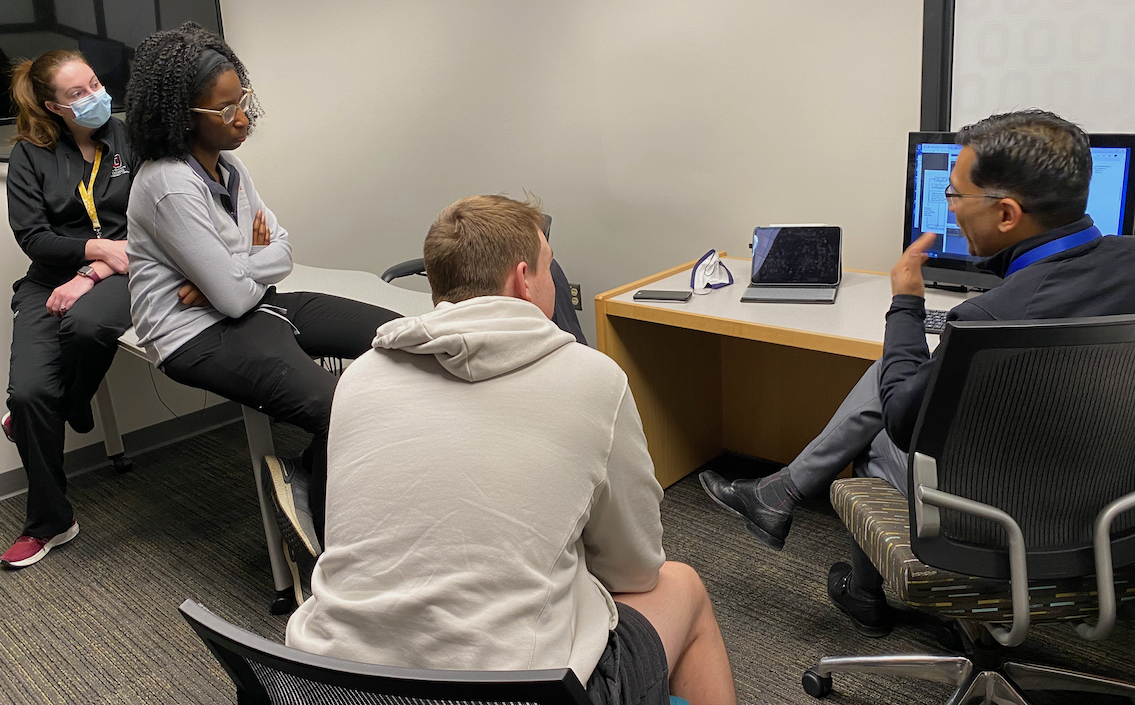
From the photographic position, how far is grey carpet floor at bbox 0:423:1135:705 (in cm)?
204

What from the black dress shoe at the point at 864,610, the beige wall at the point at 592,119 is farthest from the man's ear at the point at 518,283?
the beige wall at the point at 592,119

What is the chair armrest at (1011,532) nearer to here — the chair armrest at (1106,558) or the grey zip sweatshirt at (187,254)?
the chair armrest at (1106,558)

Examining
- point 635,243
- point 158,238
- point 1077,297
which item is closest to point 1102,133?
point 1077,297

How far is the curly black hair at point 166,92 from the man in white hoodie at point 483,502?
3.88ft

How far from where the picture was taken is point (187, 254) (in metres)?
2.10

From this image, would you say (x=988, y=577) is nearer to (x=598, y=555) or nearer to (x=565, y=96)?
(x=598, y=555)

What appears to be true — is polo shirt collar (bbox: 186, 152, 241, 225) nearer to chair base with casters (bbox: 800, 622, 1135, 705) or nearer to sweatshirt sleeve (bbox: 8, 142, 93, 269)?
sweatshirt sleeve (bbox: 8, 142, 93, 269)

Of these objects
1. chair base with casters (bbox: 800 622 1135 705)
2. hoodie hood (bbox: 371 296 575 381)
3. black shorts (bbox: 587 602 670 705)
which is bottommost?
chair base with casters (bbox: 800 622 1135 705)

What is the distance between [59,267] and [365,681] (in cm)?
258

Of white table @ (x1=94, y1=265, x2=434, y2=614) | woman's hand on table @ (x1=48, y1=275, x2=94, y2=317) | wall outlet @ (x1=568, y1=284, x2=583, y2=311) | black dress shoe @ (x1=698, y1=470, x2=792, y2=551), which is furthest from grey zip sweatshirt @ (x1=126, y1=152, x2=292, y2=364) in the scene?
wall outlet @ (x1=568, y1=284, x2=583, y2=311)

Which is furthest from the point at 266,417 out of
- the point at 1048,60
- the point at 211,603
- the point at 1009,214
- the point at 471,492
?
the point at 1048,60

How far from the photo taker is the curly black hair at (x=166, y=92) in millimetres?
2096

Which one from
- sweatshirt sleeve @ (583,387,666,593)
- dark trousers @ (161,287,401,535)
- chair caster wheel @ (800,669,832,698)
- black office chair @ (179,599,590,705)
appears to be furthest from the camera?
dark trousers @ (161,287,401,535)

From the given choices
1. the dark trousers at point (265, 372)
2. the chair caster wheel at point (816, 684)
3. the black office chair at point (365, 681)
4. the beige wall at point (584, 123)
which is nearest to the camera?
the black office chair at point (365, 681)
